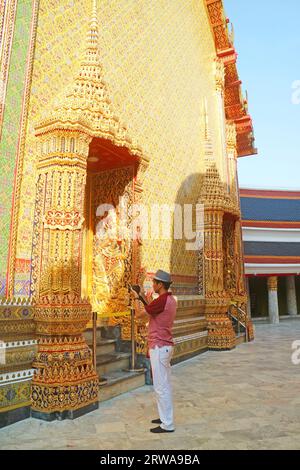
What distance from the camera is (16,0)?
3807mm

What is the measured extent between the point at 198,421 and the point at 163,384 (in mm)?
592

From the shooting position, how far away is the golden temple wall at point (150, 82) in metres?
4.16

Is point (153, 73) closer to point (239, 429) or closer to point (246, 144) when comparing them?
point (239, 429)

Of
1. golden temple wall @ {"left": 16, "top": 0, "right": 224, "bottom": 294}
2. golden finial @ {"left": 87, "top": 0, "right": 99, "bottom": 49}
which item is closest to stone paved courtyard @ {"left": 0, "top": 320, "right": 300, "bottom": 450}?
golden temple wall @ {"left": 16, "top": 0, "right": 224, "bottom": 294}

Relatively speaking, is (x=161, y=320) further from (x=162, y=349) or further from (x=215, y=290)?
(x=215, y=290)

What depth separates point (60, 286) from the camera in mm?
3699

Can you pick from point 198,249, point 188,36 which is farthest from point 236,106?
point 198,249

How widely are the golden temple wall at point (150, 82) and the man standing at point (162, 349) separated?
1425 mm

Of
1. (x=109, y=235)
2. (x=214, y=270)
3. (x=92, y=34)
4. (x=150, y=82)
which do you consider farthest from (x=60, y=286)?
(x=214, y=270)

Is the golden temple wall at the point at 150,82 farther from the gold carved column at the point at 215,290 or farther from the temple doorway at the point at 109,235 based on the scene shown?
the temple doorway at the point at 109,235

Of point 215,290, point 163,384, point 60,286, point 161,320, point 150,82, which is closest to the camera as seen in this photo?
point 163,384

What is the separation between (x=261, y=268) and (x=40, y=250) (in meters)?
14.2

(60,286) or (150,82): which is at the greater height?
(150,82)

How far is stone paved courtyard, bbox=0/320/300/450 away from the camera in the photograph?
A: 288 centimetres
